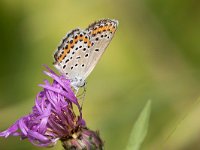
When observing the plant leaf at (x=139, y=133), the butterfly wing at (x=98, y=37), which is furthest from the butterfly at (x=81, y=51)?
the plant leaf at (x=139, y=133)

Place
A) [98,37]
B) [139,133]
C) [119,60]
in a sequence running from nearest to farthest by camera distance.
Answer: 1. [139,133]
2. [98,37]
3. [119,60]

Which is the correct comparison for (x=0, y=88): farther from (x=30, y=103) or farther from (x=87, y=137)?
(x=87, y=137)

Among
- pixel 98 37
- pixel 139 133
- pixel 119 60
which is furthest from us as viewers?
pixel 119 60

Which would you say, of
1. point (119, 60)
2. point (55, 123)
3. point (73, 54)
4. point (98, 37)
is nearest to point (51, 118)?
point (55, 123)

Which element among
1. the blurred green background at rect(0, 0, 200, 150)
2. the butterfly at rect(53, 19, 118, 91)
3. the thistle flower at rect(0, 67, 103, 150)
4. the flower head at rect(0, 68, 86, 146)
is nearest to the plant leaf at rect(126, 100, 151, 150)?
the thistle flower at rect(0, 67, 103, 150)

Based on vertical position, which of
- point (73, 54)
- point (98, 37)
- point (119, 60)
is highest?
point (98, 37)

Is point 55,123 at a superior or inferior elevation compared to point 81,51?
inferior

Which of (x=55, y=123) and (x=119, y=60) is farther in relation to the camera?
(x=119, y=60)

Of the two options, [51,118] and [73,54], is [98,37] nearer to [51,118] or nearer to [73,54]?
[73,54]
